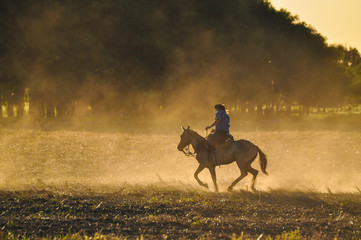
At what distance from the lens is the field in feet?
33.0

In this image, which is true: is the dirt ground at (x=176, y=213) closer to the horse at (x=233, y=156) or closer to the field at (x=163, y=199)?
the field at (x=163, y=199)

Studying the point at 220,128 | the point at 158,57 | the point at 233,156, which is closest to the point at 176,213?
the point at 220,128

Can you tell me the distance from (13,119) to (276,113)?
103 ft

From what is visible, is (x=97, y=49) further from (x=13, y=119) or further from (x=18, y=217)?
(x=18, y=217)

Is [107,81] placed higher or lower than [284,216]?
higher

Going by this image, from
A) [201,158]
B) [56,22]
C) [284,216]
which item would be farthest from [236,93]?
[284,216]

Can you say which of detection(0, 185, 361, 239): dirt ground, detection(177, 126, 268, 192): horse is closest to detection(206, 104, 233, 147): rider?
detection(177, 126, 268, 192): horse

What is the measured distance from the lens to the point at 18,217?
10672mm

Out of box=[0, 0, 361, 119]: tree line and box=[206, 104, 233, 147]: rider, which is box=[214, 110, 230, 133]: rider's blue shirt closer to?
box=[206, 104, 233, 147]: rider

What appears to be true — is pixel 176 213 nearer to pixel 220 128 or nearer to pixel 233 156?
pixel 220 128

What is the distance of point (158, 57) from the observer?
4953cm

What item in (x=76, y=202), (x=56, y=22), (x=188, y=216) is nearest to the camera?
(x=188, y=216)

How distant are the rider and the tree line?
29.8 meters

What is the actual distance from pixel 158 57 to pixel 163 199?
36718 mm
